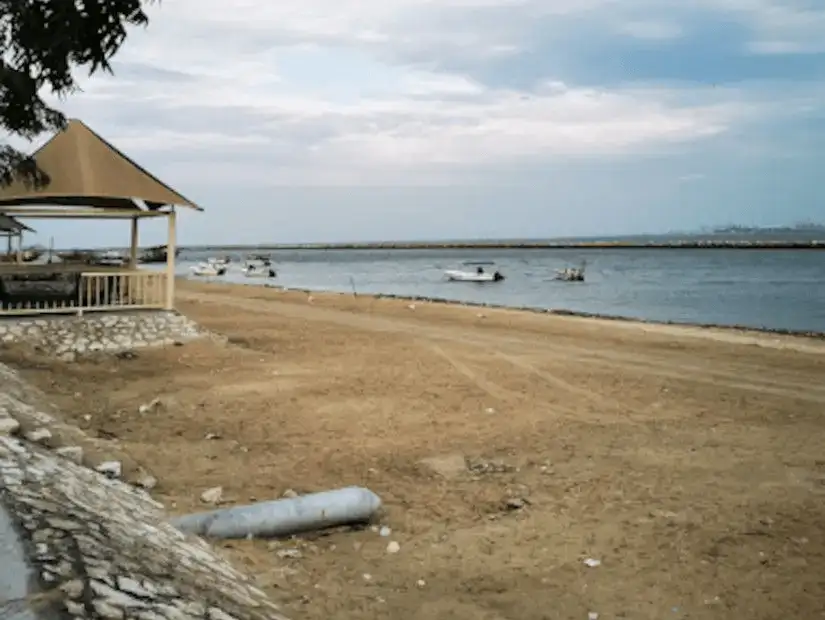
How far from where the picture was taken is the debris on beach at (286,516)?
572 centimetres

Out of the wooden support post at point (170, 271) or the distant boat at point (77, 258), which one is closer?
the wooden support post at point (170, 271)

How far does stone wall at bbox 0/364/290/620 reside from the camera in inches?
137

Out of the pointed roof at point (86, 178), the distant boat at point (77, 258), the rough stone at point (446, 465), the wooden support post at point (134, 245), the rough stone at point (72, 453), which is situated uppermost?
the pointed roof at point (86, 178)

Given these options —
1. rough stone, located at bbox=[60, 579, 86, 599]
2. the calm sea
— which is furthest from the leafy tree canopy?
the calm sea

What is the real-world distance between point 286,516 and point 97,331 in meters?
10.0

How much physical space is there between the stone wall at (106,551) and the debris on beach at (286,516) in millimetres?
286

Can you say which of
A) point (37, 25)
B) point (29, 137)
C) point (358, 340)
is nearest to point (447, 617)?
point (37, 25)

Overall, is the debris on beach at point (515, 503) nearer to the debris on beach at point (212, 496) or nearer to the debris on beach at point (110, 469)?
the debris on beach at point (212, 496)

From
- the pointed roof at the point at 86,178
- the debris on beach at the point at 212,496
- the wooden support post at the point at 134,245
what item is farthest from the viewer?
the wooden support post at the point at 134,245

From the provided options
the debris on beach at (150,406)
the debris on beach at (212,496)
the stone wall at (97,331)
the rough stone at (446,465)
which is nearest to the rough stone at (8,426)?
the debris on beach at (212,496)

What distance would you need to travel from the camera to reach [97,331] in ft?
47.9

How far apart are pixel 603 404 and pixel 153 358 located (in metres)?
7.93

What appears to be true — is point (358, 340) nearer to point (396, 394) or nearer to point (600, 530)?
point (396, 394)

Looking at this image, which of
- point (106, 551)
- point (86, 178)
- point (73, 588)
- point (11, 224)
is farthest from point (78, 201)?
point (73, 588)
